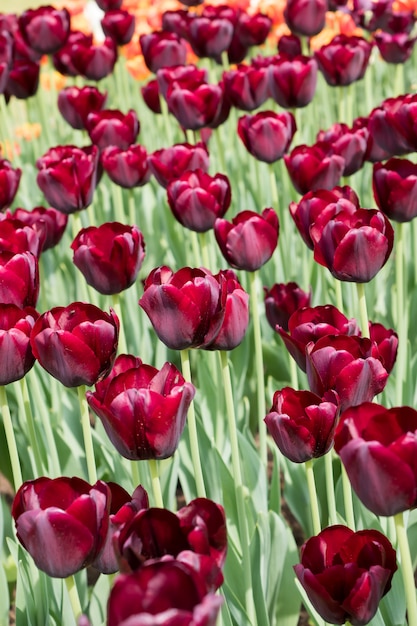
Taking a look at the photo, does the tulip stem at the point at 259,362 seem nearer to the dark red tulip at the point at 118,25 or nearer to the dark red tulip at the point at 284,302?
the dark red tulip at the point at 284,302

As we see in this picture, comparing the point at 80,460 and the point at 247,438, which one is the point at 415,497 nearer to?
the point at 247,438

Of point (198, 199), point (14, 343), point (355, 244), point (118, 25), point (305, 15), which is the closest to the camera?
point (14, 343)

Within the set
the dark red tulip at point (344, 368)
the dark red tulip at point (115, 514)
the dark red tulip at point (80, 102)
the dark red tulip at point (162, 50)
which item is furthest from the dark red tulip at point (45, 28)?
the dark red tulip at point (115, 514)

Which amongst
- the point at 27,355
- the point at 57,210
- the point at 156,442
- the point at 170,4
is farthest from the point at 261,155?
the point at 170,4

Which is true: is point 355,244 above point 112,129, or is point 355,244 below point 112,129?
below

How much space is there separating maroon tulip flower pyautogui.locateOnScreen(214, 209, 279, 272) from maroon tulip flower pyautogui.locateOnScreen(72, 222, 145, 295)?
0.18 meters

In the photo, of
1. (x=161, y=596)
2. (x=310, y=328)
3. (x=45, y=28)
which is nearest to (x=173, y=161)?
(x=310, y=328)

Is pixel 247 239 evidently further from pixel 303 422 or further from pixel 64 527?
pixel 64 527

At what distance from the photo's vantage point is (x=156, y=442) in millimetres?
1294

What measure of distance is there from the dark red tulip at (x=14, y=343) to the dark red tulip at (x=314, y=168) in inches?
38.4

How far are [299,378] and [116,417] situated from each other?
4.58 feet

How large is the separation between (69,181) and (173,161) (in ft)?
1.08

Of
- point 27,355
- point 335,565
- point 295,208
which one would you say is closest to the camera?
point 335,565

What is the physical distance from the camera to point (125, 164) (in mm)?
2721
